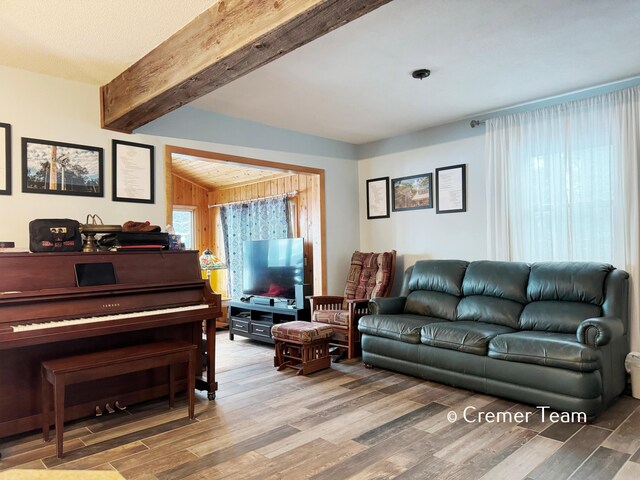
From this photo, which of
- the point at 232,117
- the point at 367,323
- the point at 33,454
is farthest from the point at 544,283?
the point at 33,454

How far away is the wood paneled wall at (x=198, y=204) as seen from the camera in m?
7.28

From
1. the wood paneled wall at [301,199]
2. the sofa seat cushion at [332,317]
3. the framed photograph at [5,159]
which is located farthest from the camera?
the wood paneled wall at [301,199]

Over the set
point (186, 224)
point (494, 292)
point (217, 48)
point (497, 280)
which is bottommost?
point (494, 292)

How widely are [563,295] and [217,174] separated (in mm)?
5112

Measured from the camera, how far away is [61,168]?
3432 mm

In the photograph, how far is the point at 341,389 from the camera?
3.66m

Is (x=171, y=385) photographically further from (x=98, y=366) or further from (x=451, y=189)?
(x=451, y=189)

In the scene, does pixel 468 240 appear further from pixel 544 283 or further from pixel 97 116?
pixel 97 116

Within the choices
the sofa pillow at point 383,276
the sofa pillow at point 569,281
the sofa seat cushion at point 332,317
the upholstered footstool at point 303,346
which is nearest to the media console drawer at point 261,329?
the sofa seat cushion at point 332,317

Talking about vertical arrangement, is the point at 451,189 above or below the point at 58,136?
below

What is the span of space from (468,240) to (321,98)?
2172 mm

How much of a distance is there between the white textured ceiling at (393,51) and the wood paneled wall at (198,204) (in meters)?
3.14

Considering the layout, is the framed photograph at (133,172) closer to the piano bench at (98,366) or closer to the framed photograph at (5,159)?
the framed photograph at (5,159)

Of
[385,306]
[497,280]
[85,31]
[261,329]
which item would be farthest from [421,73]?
[261,329]
